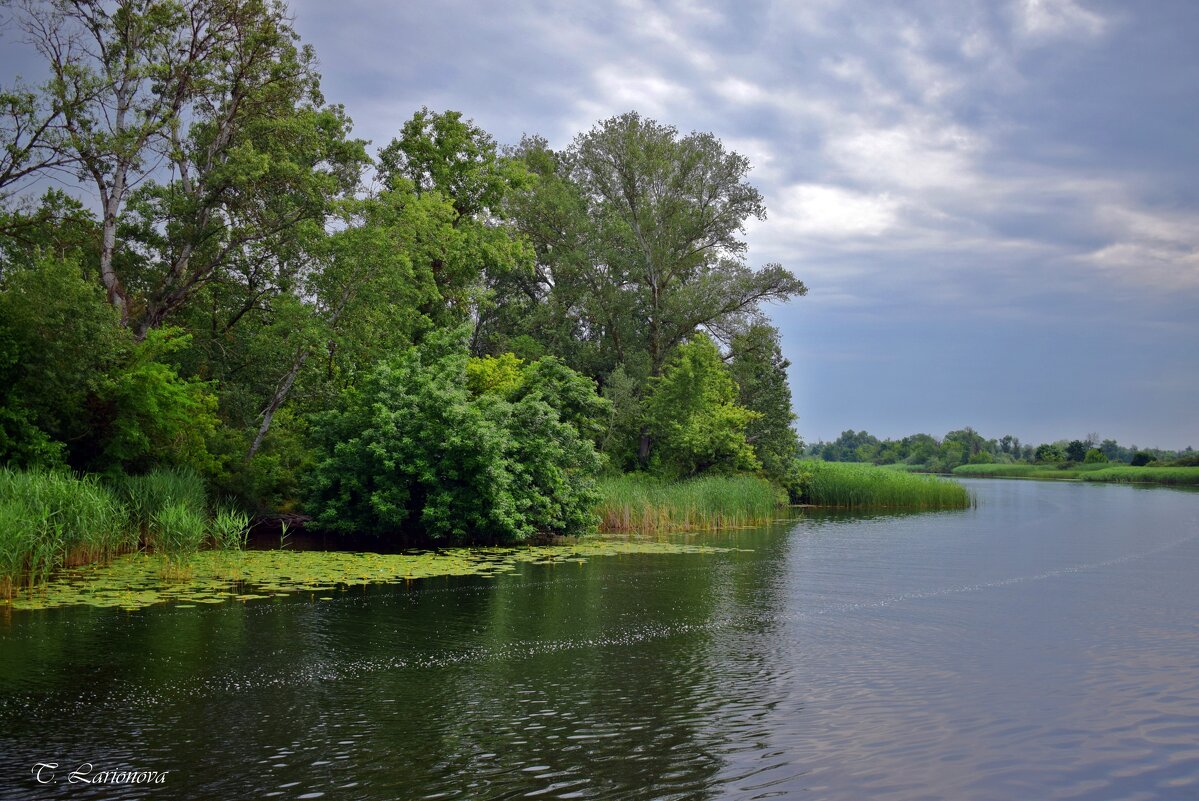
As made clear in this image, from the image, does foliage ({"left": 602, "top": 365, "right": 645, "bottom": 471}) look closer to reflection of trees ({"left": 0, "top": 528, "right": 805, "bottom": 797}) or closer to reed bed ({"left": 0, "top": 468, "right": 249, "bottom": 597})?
reed bed ({"left": 0, "top": 468, "right": 249, "bottom": 597})

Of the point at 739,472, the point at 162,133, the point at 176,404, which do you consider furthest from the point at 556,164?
the point at 176,404

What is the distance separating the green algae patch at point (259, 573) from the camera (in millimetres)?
13727

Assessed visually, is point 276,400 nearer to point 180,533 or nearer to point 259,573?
point 180,533

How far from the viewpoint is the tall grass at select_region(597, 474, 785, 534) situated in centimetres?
2812

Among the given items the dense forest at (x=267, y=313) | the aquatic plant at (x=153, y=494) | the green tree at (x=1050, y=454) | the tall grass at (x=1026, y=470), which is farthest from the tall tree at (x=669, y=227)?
the green tree at (x=1050, y=454)

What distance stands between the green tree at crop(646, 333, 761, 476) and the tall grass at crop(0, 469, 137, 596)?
2496 cm

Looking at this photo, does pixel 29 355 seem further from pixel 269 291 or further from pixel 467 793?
pixel 467 793

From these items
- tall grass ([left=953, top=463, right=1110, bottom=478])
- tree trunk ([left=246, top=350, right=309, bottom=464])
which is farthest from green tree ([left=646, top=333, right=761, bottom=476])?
tall grass ([left=953, top=463, right=1110, bottom=478])

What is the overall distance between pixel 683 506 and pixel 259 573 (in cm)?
1630

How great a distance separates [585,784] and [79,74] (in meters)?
24.3

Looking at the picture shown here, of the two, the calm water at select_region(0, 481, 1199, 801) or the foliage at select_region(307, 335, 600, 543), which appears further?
the foliage at select_region(307, 335, 600, 543)

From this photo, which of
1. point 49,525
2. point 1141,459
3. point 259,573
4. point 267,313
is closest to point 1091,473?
point 1141,459

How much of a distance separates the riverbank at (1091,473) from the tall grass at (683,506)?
52.8 meters

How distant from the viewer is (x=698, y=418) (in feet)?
128
